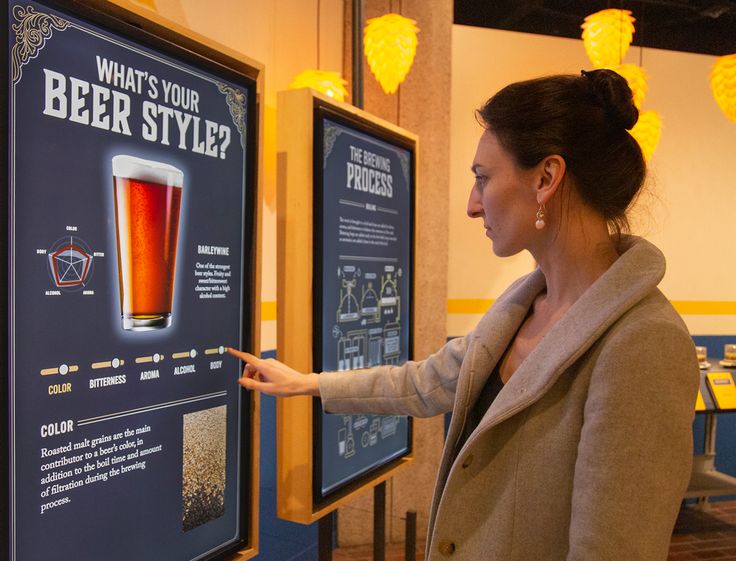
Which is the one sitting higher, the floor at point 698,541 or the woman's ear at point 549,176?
the woman's ear at point 549,176

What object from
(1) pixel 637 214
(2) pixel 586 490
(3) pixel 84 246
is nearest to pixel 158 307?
(3) pixel 84 246

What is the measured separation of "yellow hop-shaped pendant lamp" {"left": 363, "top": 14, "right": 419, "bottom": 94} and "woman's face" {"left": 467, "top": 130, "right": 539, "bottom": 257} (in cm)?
260

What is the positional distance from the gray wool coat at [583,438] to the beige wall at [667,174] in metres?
4.00

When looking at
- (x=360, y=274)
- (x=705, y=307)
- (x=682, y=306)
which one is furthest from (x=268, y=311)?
(x=705, y=307)

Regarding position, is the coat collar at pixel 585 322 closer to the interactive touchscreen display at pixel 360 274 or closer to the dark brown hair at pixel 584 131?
the dark brown hair at pixel 584 131

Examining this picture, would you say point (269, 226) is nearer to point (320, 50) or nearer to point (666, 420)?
point (320, 50)

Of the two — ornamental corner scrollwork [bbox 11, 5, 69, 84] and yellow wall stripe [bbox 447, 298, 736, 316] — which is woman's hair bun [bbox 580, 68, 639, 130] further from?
yellow wall stripe [bbox 447, 298, 736, 316]

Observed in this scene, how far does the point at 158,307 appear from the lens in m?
1.55

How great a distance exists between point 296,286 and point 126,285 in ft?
2.25

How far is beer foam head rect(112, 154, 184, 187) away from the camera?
4.70ft

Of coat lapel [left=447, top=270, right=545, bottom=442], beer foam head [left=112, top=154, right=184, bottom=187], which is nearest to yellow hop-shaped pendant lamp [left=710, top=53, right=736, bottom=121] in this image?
coat lapel [left=447, top=270, right=545, bottom=442]

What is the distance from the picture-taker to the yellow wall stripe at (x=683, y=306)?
18.2ft

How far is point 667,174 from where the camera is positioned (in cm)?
584

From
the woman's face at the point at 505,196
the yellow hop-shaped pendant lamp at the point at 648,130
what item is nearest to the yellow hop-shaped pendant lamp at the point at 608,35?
the yellow hop-shaped pendant lamp at the point at 648,130
